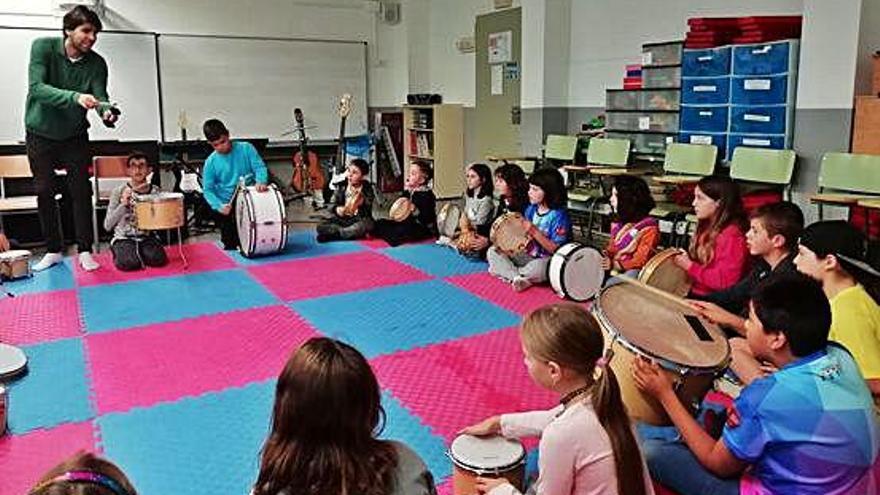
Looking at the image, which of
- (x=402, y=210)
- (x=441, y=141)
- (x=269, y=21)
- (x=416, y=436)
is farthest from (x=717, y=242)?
(x=269, y=21)

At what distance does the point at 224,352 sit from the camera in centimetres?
374

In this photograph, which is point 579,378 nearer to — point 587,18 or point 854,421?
point 854,421

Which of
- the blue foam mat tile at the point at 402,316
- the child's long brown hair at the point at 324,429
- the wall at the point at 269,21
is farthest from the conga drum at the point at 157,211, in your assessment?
the wall at the point at 269,21

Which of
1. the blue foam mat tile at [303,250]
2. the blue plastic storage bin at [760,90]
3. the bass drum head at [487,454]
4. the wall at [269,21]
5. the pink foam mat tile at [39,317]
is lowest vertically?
the pink foam mat tile at [39,317]

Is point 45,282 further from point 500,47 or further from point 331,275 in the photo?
point 500,47

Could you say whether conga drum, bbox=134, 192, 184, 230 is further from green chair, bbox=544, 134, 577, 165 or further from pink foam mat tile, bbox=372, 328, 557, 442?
green chair, bbox=544, 134, 577, 165

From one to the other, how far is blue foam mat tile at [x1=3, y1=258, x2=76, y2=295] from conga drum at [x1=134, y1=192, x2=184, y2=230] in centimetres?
68

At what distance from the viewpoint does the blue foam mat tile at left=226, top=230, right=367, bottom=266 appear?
584 cm

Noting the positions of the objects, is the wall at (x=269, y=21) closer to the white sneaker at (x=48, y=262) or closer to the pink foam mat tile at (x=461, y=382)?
the white sneaker at (x=48, y=262)

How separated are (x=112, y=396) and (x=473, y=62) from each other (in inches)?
280

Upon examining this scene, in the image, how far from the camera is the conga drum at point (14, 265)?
5.18 meters

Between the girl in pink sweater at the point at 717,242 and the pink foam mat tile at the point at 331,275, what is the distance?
2.03 meters

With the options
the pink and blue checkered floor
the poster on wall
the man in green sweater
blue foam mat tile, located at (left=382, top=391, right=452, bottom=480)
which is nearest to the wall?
the poster on wall

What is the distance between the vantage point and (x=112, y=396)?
321cm
